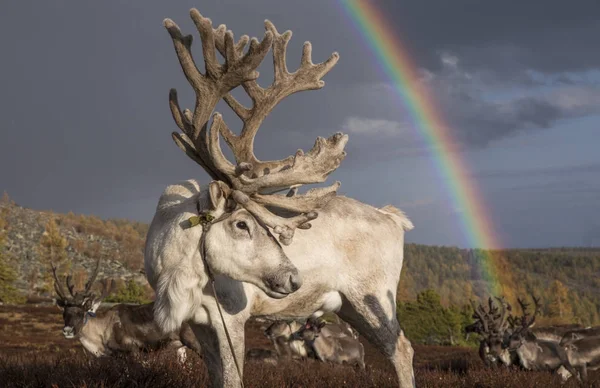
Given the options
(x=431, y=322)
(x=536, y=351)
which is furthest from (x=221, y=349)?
(x=431, y=322)

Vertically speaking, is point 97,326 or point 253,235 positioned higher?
point 253,235

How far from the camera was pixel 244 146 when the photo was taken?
7168 millimetres

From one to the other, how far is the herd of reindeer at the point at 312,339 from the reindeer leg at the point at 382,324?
240 centimetres

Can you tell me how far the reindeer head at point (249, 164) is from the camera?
19.2 feet

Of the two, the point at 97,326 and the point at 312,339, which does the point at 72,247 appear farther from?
→ the point at 97,326

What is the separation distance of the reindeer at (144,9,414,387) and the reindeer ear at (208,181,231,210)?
1cm

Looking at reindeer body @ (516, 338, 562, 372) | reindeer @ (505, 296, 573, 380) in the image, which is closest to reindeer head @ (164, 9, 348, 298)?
Result: reindeer @ (505, 296, 573, 380)

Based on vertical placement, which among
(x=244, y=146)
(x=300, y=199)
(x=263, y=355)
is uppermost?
(x=244, y=146)

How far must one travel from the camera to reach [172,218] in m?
6.34

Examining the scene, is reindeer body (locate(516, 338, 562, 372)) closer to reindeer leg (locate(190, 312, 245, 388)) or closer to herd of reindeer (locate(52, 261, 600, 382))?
herd of reindeer (locate(52, 261, 600, 382))

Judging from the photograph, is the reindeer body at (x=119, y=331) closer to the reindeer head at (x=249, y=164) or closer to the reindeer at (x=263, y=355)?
the reindeer at (x=263, y=355)

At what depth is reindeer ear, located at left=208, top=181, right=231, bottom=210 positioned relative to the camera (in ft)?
19.3

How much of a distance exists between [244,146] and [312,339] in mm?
14776

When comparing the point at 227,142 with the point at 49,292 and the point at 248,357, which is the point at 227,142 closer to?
the point at 248,357
